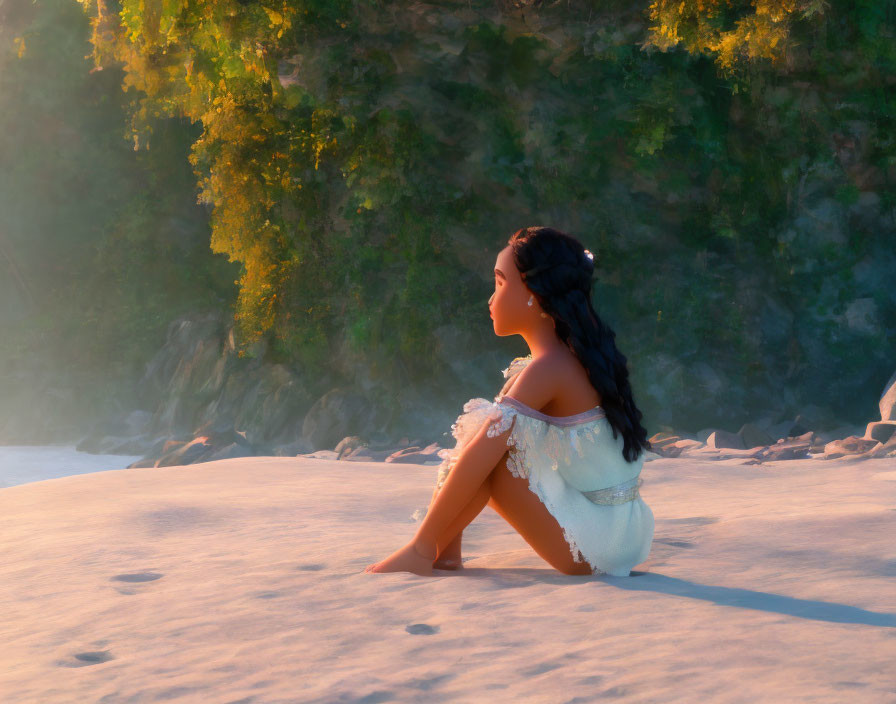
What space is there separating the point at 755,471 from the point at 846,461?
1019 millimetres

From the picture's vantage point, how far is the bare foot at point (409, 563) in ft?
9.74

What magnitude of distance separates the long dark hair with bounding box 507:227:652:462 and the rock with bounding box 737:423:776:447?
7.20m

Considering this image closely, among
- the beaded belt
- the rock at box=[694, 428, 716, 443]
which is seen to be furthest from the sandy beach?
the rock at box=[694, 428, 716, 443]

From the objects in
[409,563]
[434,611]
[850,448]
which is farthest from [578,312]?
[850,448]

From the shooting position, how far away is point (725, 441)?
970cm

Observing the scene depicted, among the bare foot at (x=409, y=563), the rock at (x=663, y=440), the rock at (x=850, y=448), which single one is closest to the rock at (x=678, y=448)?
the rock at (x=663, y=440)

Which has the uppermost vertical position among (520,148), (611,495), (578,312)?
(520,148)

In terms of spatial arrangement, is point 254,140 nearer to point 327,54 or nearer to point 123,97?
point 327,54

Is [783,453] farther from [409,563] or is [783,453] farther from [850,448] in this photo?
[409,563]

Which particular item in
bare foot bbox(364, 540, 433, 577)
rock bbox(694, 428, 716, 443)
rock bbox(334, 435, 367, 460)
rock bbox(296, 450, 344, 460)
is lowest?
bare foot bbox(364, 540, 433, 577)

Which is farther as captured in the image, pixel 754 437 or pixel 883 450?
pixel 754 437

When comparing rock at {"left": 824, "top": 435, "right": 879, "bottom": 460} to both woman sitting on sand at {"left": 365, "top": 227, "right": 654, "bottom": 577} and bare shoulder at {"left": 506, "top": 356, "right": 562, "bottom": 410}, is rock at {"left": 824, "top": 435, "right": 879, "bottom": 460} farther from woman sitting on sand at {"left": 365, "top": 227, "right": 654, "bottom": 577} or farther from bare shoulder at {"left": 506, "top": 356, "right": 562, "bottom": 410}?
bare shoulder at {"left": 506, "top": 356, "right": 562, "bottom": 410}

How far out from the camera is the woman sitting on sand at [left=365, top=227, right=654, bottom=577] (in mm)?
2938

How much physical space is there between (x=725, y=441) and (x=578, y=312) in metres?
7.15
